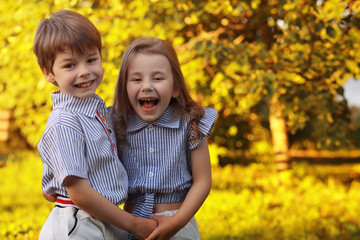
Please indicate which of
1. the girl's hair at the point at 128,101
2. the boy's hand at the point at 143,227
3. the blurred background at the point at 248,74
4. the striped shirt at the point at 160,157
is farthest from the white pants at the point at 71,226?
the blurred background at the point at 248,74

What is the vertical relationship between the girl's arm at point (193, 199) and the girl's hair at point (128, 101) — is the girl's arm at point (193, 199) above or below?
below

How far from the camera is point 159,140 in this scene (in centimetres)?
202

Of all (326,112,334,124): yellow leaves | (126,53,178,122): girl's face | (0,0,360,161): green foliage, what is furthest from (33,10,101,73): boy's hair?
(326,112,334,124): yellow leaves

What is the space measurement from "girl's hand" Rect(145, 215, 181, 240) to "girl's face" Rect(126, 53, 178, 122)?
0.39 metres

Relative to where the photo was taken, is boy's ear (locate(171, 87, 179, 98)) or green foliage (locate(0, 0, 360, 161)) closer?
boy's ear (locate(171, 87, 179, 98))

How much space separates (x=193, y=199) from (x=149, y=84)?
1.58ft

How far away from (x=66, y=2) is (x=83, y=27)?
2.79 metres

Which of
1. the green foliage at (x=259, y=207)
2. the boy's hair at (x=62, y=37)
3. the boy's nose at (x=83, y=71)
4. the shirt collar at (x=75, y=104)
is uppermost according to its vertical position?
the boy's hair at (x=62, y=37)

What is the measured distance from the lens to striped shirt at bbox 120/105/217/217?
77.9 inches

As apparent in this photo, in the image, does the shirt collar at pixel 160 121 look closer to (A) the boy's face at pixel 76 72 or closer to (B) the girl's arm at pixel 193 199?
(B) the girl's arm at pixel 193 199

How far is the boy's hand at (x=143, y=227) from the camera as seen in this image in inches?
70.9

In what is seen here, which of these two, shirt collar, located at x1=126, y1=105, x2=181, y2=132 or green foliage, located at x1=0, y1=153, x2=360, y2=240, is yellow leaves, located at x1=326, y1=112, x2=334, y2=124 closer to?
green foliage, located at x1=0, y1=153, x2=360, y2=240

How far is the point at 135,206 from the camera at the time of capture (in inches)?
77.3

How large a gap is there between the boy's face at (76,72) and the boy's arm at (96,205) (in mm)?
322
